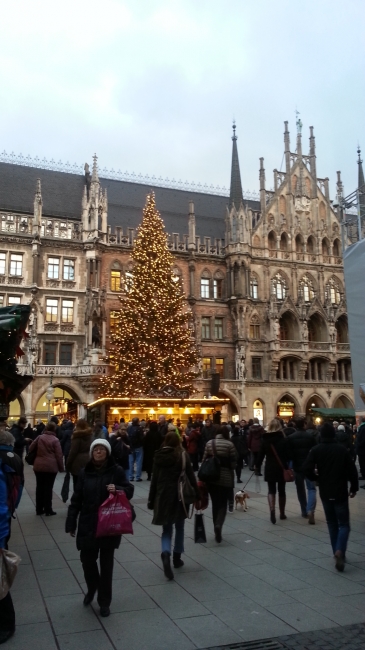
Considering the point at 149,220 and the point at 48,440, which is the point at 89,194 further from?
the point at 48,440

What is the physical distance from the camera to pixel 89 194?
3997 cm

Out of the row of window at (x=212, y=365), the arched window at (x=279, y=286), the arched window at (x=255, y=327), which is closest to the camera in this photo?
the row of window at (x=212, y=365)

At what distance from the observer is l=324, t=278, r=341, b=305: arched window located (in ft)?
144

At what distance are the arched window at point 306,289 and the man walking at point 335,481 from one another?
36.6 metres

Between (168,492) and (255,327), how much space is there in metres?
34.9

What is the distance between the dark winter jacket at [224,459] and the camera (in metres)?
8.45

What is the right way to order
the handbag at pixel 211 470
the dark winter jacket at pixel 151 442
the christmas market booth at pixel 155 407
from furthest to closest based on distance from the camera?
the christmas market booth at pixel 155 407
the dark winter jacket at pixel 151 442
the handbag at pixel 211 470

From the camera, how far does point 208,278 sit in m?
41.5

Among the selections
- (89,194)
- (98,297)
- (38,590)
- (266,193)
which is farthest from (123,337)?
(38,590)

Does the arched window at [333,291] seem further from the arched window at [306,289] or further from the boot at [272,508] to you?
the boot at [272,508]

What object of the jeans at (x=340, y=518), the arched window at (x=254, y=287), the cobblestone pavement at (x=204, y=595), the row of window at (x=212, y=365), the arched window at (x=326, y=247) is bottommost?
the cobblestone pavement at (x=204, y=595)

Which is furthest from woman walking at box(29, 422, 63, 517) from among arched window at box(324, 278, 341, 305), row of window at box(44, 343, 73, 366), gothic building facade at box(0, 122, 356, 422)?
arched window at box(324, 278, 341, 305)

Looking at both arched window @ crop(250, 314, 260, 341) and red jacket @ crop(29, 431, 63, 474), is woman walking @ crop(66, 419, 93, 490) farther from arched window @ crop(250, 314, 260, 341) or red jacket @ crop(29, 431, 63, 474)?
arched window @ crop(250, 314, 260, 341)

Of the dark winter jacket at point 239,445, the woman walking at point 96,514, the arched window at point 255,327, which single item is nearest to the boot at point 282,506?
the woman walking at point 96,514
